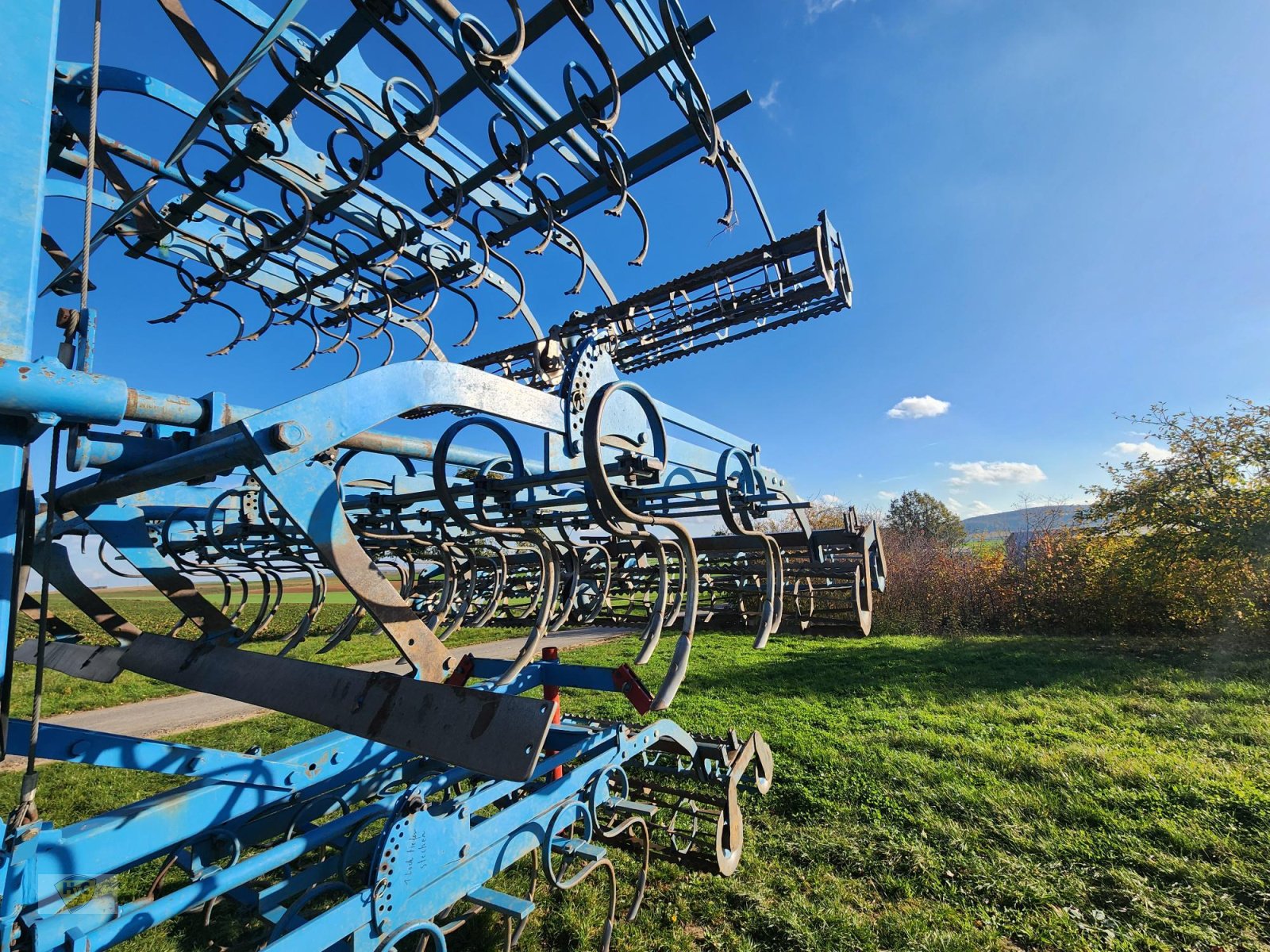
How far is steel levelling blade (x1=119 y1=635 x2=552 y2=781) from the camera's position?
4.79ft

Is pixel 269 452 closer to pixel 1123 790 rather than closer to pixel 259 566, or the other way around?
pixel 259 566

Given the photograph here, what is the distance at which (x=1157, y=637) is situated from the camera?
11.5m

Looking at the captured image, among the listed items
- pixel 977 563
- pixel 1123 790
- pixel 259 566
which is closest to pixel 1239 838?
pixel 1123 790

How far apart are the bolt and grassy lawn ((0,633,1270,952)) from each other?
2835 mm

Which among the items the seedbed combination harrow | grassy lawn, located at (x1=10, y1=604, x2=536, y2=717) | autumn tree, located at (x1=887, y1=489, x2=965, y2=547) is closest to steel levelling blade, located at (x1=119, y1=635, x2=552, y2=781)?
the seedbed combination harrow

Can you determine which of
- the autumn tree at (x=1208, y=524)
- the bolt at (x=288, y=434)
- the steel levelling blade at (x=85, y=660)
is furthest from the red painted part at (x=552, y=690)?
the autumn tree at (x=1208, y=524)

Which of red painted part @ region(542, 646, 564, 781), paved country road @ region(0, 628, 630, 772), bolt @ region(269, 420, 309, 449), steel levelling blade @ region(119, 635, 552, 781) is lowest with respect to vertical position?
paved country road @ region(0, 628, 630, 772)

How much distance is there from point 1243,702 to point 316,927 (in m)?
9.79

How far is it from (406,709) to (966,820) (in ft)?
14.7

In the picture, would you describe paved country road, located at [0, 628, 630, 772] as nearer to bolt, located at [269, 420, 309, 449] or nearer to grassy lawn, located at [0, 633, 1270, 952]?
grassy lawn, located at [0, 633, 1270, 952]

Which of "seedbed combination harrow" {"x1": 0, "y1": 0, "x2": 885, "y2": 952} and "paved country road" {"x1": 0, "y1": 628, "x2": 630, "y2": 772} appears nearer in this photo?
"seedbed combination harrow" {"x1": 0, "y1": 0, "x2": 885, "y2": 952}

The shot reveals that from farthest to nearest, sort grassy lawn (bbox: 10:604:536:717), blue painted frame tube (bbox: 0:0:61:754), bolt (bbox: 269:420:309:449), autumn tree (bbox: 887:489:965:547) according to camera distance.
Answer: autumn tree (bbox: 887:489:965:547) < grassy lawn (bbox: 10:604:536:717) < bolt (bbox: 269:420:309:449) < blue painted frame tube (bbox: 0:0:61:754)

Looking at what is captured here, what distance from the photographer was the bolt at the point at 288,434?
1.50 metres

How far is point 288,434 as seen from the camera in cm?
152
